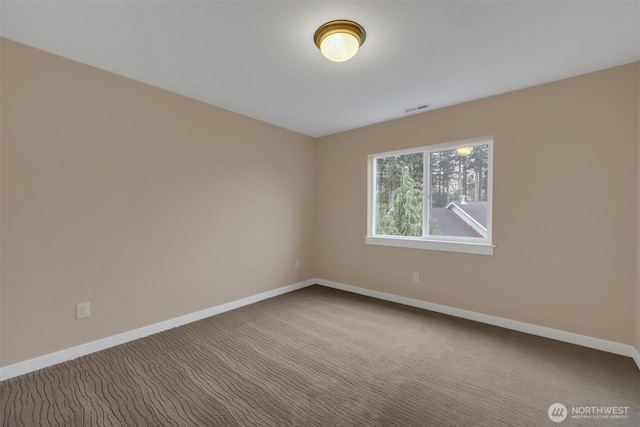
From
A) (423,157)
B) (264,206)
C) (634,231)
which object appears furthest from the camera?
(264,206)

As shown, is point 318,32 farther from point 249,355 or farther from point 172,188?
point 249,355

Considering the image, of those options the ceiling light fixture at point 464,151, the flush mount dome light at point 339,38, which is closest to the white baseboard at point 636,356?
the ceiling light fixture at point 464,151

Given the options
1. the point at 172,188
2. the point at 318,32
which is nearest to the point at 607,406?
the point at 318,32

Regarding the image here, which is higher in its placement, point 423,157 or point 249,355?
point 423,157

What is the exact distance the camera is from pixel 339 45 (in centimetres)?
184

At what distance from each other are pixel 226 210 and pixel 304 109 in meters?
1.55

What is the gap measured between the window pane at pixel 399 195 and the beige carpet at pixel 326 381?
4.45ft

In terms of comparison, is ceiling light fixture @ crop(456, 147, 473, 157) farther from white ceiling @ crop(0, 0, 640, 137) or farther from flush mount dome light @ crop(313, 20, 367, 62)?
flush mount dome light @ crop(313, 20, 367, 62)

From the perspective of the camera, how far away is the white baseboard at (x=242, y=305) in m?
2.08

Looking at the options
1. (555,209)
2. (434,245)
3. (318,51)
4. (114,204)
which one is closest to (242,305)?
(114,204)

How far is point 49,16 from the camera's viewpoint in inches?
68.6

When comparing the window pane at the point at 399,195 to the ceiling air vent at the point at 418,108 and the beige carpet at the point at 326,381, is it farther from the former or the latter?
the beige carpet at the point at 326,381

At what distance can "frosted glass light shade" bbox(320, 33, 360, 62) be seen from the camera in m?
1.82

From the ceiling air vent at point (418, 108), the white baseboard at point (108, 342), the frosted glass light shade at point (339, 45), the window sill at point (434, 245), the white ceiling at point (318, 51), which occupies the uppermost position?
the ceiling air vent at point (418, 108)
